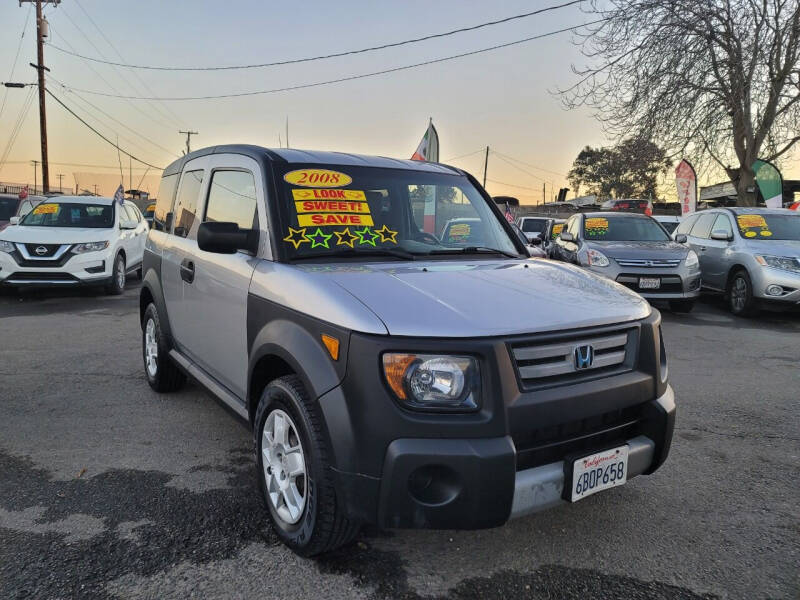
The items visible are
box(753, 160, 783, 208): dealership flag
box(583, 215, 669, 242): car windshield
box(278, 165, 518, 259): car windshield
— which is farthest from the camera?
box(753, 160, 783, 208): dealership flag

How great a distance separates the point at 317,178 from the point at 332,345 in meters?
1.29

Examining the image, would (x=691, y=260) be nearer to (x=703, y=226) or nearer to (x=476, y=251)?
(x=703, y=226)

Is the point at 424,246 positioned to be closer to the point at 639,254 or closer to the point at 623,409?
the point at 623,409

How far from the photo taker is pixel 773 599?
2.33 metres

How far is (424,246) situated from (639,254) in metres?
6.46

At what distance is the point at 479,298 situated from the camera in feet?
7.97

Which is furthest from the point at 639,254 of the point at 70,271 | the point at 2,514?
the point at 70,271

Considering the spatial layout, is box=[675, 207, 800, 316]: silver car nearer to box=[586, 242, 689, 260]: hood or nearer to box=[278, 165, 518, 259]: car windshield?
box=[586, 242, 689, 260]: hood

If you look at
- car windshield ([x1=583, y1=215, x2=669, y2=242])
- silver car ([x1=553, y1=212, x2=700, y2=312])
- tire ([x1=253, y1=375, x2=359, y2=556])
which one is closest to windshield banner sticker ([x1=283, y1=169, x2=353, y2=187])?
tire ([x1=253, y1=375, x2=359, y2=556])

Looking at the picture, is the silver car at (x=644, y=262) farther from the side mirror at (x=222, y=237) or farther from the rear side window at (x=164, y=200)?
the side mirror at (x=222, y=237)

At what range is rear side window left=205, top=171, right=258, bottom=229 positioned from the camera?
3.22 m

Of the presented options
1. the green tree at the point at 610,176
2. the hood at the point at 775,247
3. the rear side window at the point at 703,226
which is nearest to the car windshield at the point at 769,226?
the hood at the point at 775,247

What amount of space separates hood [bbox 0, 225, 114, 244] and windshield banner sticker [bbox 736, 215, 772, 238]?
10526mm

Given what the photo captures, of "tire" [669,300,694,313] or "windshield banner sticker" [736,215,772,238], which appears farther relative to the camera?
"windshield banner sticker" [736,215,772,238]
